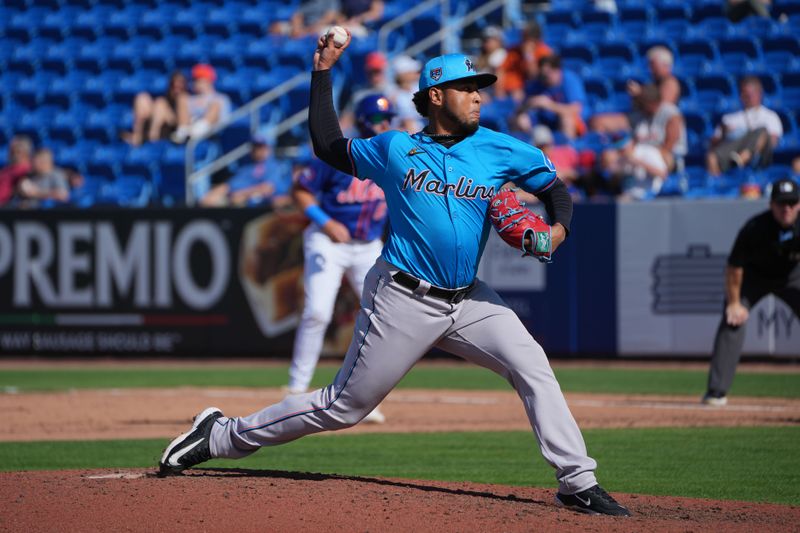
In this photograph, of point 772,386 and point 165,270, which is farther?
point 165,270

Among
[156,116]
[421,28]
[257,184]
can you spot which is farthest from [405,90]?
[156,116]

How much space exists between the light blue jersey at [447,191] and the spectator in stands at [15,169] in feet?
42.2

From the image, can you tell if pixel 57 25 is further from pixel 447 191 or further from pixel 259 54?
pixel 447 191

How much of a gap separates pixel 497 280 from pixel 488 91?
14.4 ft

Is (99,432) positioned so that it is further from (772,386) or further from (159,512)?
(772,386)

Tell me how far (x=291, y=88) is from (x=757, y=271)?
9.95 m

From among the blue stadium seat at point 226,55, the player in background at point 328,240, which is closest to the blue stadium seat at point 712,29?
the blue stadium seat at point 226,55

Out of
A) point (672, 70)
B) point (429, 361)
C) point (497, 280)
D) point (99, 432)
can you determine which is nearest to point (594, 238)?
point (497, 280)

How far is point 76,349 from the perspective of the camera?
15.5 meters

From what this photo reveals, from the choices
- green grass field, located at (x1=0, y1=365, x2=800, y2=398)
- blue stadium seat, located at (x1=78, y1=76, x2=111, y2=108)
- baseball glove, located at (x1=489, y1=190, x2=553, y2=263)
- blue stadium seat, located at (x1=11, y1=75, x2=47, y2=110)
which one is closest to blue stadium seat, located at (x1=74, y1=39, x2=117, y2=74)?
blue stadium seat, located at (x1=78, y1=76, x2=111, y2=108)

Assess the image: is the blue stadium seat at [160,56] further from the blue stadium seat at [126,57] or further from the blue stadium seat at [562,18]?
the blue stadium seat at [562,18]

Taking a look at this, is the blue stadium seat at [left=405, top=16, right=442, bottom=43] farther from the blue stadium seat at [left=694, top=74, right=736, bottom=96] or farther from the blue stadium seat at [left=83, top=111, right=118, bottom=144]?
the blue stadium seat at [left=83, top=111, right=118, bottom=144]

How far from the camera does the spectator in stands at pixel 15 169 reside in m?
17.1

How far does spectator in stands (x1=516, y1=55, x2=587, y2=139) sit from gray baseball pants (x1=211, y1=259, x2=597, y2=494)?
9.97m
